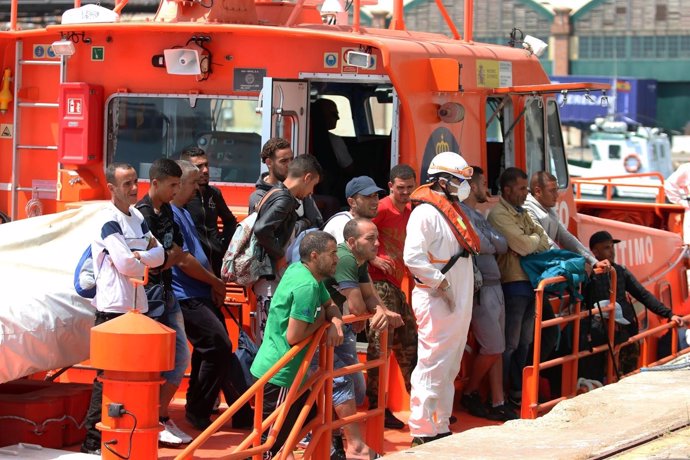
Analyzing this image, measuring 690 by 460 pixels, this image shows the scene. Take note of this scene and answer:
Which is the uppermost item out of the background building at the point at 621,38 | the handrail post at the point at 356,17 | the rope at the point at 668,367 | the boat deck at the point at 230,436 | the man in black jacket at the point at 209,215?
the background building at the point at 621,38

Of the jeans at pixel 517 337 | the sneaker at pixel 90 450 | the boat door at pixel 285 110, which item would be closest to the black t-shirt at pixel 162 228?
the sneaker at pixel 90 450

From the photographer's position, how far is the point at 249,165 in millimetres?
9266

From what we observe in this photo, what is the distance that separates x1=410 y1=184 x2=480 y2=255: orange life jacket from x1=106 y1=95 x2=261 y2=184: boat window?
163 cm

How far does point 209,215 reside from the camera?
8289 millimetres

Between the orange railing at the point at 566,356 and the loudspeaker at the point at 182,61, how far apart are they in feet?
9.77

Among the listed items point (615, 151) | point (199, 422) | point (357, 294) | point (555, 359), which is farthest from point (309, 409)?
point (615, 151)

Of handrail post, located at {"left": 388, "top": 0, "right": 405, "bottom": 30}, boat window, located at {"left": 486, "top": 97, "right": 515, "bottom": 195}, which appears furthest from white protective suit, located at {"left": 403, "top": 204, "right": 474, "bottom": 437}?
boat window, located at {"left": 486, "top": 97, "right": 515, "bottom": 195}

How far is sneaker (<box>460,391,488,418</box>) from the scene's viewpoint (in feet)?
28.6

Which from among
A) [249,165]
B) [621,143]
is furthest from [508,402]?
[621,143]

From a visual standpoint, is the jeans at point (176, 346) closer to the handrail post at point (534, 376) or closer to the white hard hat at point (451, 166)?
the white hard hat at point (451, 166)

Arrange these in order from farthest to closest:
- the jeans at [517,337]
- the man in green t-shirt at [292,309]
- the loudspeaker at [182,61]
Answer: the loudspeaker at [182,61], the jeans at [517,337], the man in green t-shirt at [292,309]

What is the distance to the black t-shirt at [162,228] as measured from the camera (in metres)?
7.20

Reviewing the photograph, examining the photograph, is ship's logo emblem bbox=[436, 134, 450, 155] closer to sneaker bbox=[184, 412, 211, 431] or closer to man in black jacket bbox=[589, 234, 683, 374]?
man in black jacket bbox=[589, 234, 683, 374]

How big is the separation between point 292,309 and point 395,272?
1.87m
